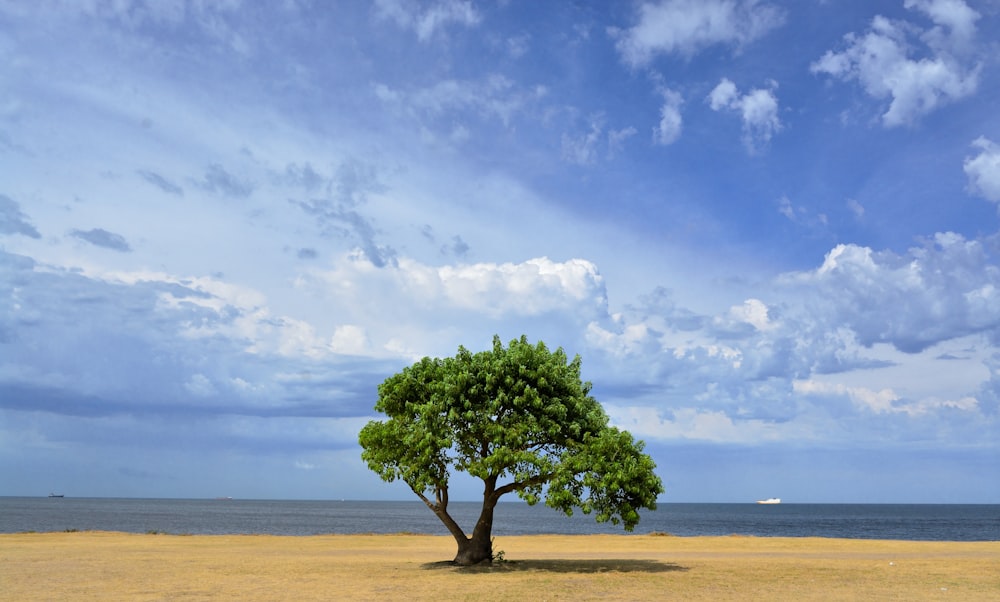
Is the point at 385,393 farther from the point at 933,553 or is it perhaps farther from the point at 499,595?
the point at 933,553

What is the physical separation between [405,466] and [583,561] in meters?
12.2

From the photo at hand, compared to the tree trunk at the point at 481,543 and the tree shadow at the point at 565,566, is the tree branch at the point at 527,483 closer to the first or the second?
the tree trunk at the point at 481,543

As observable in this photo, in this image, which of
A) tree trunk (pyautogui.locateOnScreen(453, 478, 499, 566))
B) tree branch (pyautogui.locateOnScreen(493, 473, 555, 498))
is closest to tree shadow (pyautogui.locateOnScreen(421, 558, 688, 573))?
tree trunk (pyautogui.locateOnScreen(453, 478, 499, 566))

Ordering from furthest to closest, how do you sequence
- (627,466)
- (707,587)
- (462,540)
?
(462,540), (627,466), (707,587)

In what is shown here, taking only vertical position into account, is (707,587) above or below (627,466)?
below

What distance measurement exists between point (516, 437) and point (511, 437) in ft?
0.67

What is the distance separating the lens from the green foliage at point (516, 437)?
3098 centimetres

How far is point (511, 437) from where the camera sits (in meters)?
30.9

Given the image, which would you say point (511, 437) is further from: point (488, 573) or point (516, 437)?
point (488, 573)

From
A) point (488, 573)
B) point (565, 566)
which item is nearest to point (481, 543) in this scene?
point (488, 573)

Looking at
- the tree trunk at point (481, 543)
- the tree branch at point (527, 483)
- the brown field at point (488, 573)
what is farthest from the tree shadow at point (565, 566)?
the tree branch at point (527, 483)

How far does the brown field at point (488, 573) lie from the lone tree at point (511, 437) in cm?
328

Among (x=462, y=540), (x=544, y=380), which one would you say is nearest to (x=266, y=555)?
(x=462, y=540)

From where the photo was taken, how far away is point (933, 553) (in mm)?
48188
